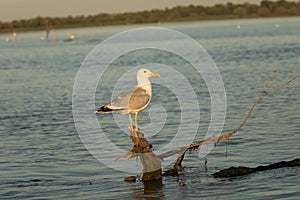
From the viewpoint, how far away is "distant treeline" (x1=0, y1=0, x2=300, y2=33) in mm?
132875

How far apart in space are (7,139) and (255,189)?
8856 mm

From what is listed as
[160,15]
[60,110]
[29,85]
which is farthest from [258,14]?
[60,110]

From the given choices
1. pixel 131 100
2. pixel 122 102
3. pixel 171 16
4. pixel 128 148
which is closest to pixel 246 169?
pixel 131 100

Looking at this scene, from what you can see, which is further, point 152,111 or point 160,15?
point 160,15

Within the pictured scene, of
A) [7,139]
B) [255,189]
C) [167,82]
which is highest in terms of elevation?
[167,82]

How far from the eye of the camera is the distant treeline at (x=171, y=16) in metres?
133

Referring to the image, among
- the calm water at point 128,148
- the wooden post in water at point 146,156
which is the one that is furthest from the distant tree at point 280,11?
the wooden post in water at point 146,156

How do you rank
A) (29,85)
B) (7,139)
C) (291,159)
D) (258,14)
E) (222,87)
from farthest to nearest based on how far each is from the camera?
1. (258,14)
2. (29,85)
3. (222,87)
4. (7,139)
5. (291,159)

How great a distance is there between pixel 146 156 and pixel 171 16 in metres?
127

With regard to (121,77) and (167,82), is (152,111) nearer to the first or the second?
(167,82)

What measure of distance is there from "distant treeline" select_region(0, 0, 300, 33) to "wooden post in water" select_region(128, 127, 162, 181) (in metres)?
116

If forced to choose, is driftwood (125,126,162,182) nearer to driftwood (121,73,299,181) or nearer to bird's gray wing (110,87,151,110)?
driftwood (121,73,299,181)

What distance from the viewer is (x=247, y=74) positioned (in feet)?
104

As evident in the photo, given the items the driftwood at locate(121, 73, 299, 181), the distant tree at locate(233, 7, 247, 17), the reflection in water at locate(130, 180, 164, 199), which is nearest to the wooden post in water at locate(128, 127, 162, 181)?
the driftwood at locate(121, 73, 299, 181)
